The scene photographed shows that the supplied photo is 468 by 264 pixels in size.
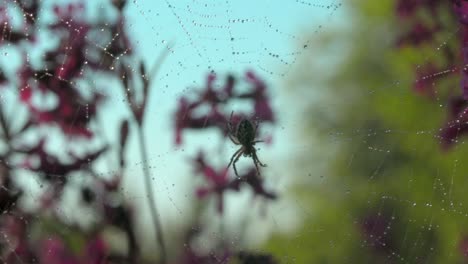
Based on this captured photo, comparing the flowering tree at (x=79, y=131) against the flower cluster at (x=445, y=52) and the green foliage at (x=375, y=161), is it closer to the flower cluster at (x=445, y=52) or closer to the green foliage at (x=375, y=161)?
the flower cluster at (x=445, y=52)

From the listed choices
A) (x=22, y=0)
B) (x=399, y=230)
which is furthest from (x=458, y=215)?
(x=22, y=0)

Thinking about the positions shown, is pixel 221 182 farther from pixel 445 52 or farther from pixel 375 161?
pixel 375 161

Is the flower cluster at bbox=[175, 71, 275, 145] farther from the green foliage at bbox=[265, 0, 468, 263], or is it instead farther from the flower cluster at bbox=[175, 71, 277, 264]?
the green foliage at bbox=[265, 0, 468, 263]

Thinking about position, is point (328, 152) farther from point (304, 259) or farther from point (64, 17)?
point (64, 17)

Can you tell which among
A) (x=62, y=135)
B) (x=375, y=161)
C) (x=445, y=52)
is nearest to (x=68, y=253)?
(x=62, y=135)

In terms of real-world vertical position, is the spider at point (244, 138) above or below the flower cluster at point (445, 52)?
below

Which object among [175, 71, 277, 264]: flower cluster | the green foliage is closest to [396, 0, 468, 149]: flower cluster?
[175, 71, 277, 264]: flower cluster

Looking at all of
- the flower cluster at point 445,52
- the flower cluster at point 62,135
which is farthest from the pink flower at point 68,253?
the flower cluster at point 445,52

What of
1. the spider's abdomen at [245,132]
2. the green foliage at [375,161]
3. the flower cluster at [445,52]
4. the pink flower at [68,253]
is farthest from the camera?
the green foliage at [375,161]
